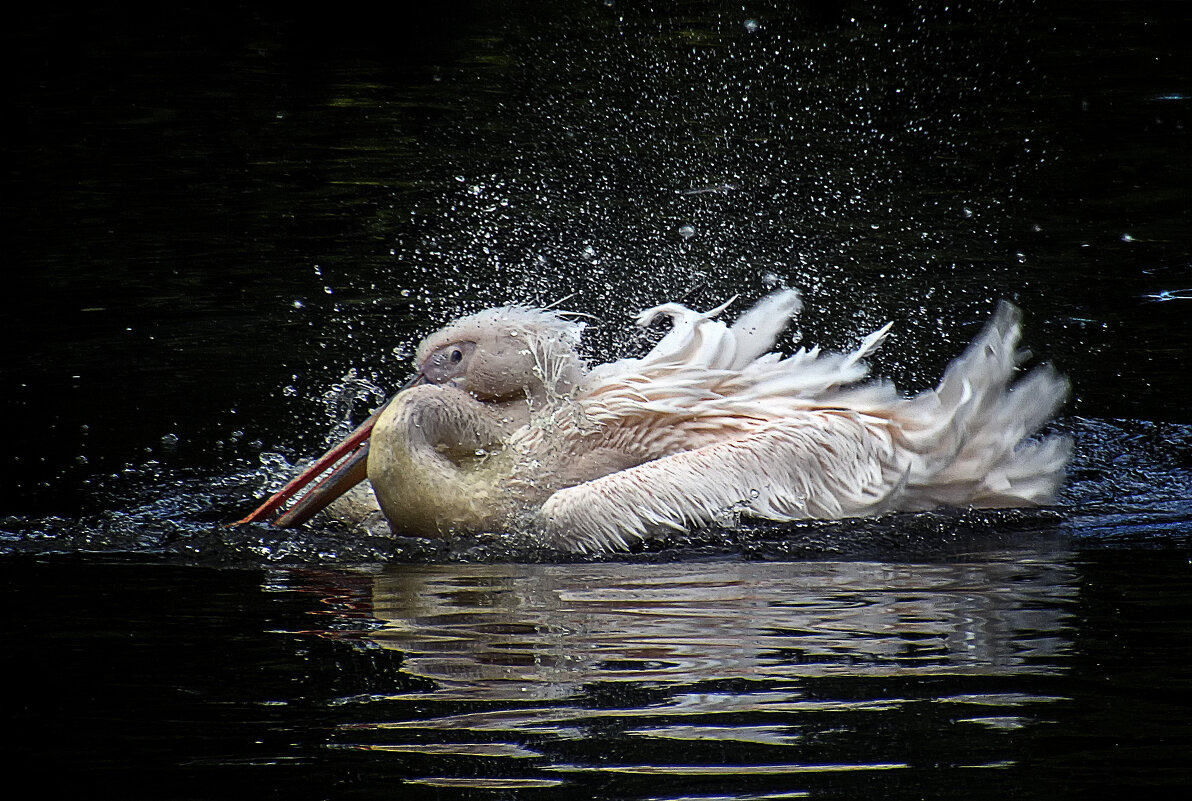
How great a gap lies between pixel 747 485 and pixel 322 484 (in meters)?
1.44

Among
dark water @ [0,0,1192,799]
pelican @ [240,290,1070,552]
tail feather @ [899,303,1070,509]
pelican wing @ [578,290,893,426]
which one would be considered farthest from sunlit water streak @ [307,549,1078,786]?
pelican wing @ [578,290,893,426]

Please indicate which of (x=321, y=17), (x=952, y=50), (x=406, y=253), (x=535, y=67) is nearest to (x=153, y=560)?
(x=406, y=253)

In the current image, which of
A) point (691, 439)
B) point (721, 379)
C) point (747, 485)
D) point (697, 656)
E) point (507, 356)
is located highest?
point (507, 356)

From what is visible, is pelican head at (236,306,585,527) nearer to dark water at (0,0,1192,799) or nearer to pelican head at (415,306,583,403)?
pelican head at (415,306,583,403)

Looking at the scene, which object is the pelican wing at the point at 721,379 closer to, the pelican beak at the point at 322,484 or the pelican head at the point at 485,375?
the pelican head at the point at 485,375

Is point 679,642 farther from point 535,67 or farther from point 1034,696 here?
point 535,67

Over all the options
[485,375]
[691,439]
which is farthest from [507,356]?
[691,439]

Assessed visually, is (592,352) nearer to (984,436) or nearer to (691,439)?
(691,439)

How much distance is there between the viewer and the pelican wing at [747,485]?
5.04 meters

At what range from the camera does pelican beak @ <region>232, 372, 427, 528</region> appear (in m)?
5.45

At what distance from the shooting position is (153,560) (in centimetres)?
498

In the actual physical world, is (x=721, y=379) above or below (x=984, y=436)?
above

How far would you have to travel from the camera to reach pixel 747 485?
517 centimetres

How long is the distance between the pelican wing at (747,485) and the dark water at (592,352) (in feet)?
0.34
